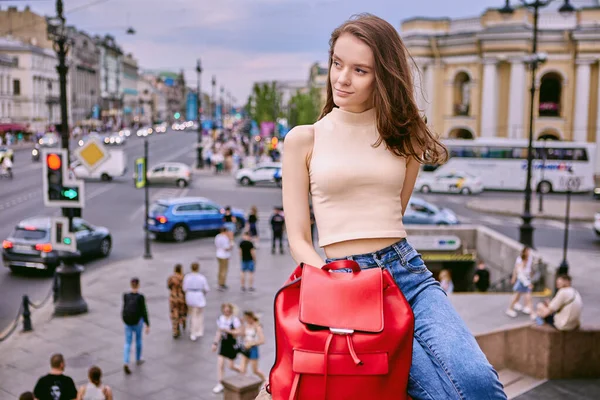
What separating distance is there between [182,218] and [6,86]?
66079 mm

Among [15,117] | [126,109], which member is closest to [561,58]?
[15,117]

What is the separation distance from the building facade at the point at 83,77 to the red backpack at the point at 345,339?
11083 cm

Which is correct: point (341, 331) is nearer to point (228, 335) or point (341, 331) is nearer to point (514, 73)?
point (228, 335)

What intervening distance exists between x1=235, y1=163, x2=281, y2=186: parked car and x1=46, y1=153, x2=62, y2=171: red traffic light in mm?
31165

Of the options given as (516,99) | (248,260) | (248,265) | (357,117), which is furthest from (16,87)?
(357,117)

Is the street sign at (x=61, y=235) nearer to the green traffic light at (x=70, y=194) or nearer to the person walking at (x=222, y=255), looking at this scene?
the green traffic light at (x=70, y=194)

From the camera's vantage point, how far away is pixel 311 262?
271 centimetres

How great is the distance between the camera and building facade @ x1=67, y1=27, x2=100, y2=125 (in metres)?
112

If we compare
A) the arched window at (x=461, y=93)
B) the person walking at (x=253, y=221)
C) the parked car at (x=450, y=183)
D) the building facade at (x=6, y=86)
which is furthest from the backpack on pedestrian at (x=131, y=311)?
the building facade at (x=6, y=86)

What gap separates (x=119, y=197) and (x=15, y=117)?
182 ft

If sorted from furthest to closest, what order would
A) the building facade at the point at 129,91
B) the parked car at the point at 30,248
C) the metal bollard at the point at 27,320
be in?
the building facade at the point at 129,91 < the parked car at the point at 30,248 < the metal bollard at the point at 27,320

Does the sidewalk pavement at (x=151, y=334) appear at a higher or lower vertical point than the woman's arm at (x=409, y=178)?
lower

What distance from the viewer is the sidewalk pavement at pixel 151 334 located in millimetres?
11500

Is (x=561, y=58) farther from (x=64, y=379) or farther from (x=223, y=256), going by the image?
(x=64, y=379)
